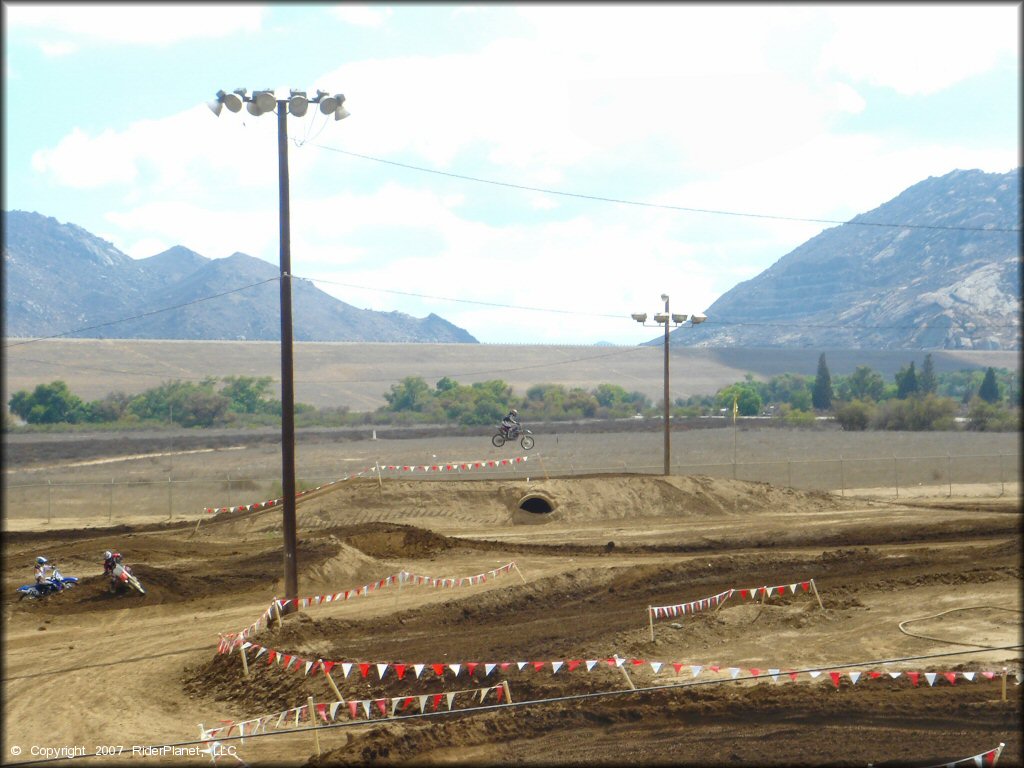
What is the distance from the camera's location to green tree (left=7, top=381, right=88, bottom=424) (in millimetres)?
81438

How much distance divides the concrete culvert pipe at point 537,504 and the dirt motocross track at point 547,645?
3658 millimetres

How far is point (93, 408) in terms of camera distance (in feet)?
287

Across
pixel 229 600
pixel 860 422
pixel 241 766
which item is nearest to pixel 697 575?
pixel 229 600

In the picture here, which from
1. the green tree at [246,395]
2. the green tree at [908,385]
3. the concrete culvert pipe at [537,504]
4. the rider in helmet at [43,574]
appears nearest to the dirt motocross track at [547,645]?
the rider in helmet at [43,574]

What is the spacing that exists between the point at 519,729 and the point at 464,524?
2492 centimetres

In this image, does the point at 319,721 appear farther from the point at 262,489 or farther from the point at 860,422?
the point at 860,422

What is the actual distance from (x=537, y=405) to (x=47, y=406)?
149 feet

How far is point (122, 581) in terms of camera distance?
74.8 feet

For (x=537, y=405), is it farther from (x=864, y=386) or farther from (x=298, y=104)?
(x=298, y=104)

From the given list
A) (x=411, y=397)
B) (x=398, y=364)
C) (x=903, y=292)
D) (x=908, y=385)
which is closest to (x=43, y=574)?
(x=411, y=397)

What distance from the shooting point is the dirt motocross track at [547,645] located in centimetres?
1170

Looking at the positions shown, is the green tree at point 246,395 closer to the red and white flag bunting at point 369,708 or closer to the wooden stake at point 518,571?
the wooden stake at point 518,571

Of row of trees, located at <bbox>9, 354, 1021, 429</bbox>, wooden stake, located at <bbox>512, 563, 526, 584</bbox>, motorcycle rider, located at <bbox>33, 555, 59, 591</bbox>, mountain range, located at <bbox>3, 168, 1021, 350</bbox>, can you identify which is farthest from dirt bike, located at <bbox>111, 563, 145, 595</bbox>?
mountain range, located at <bbox>3, 168, 1021, 350</bbox>

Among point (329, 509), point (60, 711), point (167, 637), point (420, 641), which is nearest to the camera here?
point (60, 711)
